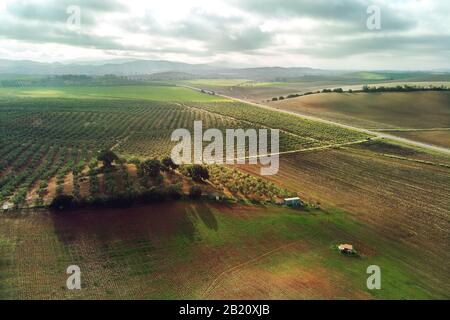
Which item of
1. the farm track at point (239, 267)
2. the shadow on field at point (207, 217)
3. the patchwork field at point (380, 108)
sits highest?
the patchwork field at point (380, 108)

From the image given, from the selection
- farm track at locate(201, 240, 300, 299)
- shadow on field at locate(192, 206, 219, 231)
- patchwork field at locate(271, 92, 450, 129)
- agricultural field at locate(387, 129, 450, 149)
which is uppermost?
patchwork field at locate(271, 92, 450, 129)

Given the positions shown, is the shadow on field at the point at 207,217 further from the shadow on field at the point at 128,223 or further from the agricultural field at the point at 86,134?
the agricultural field at the point at 86,134

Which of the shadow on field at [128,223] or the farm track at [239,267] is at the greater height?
Answer: the shadow on field at [128,223]

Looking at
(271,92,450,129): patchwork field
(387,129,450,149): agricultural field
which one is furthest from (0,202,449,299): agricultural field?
(271,92,450,129): patchwork field

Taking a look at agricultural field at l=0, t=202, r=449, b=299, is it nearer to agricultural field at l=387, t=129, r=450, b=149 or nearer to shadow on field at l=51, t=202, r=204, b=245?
shadow on field at l=51, t=202, r=204, b=245

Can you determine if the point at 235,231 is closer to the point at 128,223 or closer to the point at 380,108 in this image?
the point at 128,223

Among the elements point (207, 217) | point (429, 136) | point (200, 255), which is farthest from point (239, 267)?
point (429, 136)

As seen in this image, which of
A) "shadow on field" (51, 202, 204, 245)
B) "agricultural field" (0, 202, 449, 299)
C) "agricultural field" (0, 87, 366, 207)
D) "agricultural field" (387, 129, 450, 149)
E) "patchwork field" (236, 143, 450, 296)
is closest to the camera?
"agricultural field" (0, 202, 449, 299)

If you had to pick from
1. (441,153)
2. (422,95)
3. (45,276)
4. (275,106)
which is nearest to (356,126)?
(441,153)

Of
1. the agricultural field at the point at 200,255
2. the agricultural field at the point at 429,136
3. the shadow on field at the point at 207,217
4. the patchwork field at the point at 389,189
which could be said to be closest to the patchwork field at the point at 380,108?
the agricultural field at the point at 429,136
